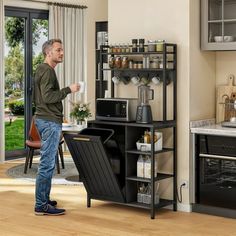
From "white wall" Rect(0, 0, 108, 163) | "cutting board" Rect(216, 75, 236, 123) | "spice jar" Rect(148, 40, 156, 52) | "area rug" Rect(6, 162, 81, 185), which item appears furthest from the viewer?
"white wall" Rect(0, 0, 108, 163)

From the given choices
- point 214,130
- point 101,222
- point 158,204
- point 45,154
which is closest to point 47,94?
point 45,154

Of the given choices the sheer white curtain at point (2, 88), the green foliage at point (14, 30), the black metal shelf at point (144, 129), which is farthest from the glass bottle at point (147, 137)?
the green foliage at point (14, 30)

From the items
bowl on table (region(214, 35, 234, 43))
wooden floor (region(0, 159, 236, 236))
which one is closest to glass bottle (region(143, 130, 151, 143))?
wooden floor (region(0, 159, 236, 236))

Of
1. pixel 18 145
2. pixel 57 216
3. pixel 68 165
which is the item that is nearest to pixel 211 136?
pixel 57 216

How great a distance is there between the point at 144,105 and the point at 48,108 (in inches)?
35.8

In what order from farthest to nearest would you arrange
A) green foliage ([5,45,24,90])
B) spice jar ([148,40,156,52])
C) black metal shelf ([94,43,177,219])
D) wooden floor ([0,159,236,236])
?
green foliage ([5,45,24,90]), spice jar ([148,40,156,52]), black metal shelf ([94,43,177,219]), wooden floor ([0,159,236,236])

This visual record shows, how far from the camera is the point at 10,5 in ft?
30.6

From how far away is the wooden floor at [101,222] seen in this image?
514 centimetres

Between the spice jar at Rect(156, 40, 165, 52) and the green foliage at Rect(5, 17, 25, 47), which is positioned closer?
the spice jar at Rect(156, 40, 165, 52)

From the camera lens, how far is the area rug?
7.57m

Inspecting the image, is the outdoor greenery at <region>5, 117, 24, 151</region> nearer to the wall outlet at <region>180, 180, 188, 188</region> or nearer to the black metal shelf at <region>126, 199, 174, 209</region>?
the black metal shelf at <region>126, 199, 174, 209</region>

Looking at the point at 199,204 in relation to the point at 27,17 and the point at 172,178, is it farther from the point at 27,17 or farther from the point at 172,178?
the point at 27,17

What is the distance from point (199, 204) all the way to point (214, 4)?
1.96 metres

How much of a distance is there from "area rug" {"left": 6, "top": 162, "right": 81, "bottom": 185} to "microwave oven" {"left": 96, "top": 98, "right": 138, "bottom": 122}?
1833mm
